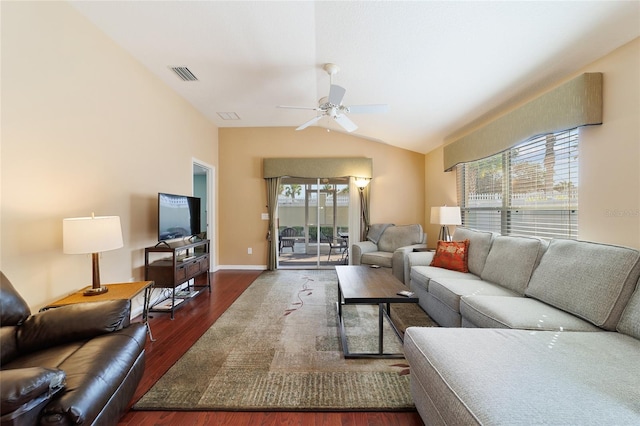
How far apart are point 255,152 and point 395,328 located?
167 inches

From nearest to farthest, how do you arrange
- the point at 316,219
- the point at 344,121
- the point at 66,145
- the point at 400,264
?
1. the point at 66,145
2. the point at 344,121
3. the point at 400,264
4. the point at 316,219

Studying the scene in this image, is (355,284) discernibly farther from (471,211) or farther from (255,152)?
(255,152)

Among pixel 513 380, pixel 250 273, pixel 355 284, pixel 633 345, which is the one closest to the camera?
pixel 513 380

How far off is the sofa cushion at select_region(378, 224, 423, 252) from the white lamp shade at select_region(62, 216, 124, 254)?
3949mm

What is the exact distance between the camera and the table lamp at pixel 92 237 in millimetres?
1899

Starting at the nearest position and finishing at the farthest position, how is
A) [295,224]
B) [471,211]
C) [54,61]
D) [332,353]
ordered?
[54,61] → [332,353] → [471,211] → [295,224]

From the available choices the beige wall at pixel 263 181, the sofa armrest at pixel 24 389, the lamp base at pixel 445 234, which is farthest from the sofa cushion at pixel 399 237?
the sofa armrest at pixel 24 389

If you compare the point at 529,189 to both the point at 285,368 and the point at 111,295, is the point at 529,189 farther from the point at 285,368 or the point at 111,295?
the point at 111,295

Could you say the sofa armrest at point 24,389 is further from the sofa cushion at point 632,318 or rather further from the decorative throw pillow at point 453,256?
the decorative throw pillow at point 453,256

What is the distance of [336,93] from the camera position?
272 cm

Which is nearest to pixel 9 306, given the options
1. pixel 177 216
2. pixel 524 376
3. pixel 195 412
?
pixel 195 412

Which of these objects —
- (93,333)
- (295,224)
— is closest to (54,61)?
(93,333)

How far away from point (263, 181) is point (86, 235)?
11.8ft

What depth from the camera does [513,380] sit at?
1.09 metres
